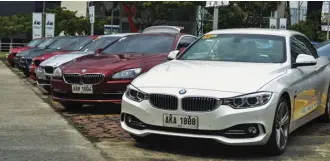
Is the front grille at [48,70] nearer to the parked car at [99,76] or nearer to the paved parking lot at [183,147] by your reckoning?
the parked car at [99,76]

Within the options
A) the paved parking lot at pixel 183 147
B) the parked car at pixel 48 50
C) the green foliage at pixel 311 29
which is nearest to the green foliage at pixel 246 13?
the green foliage at pixel 311 29

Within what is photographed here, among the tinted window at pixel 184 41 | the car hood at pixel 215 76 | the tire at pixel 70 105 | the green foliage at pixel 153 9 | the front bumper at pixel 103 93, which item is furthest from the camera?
the green foliage at pixel 153 9

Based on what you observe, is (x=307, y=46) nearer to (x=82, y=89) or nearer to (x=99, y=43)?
(x=82, y=89)

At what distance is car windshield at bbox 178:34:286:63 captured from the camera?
616 centimetres

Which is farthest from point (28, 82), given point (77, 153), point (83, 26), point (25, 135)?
point (83, 26)

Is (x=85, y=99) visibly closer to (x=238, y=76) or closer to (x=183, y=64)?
(x=183, y=64)

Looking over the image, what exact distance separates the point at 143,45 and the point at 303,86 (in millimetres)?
3637

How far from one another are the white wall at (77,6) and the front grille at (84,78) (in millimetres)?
48625

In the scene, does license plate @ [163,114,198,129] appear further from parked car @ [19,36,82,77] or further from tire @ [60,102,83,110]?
parked car @ [19,36,82,77]

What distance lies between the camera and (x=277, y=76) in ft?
17.8

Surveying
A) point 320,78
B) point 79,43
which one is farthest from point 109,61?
point 79,43

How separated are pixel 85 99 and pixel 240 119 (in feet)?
11.3

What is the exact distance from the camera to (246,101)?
4.99 meters

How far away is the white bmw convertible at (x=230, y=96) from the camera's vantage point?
4.99 metres
